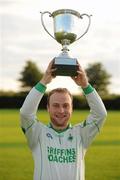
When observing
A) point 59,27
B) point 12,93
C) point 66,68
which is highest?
point 59,27

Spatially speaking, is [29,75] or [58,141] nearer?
[58,141]

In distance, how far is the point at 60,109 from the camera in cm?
408

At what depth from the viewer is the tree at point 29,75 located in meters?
52.5

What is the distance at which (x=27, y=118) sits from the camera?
404 cm

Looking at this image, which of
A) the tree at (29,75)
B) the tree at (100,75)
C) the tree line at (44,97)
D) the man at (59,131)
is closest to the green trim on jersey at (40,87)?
the man at (59,131)

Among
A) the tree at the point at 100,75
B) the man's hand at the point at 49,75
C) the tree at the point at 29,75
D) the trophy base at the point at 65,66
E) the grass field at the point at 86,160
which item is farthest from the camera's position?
the tree at the point at 100,75

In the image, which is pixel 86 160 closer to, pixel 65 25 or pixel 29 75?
pixel 65 25

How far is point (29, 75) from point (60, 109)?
5293 cm

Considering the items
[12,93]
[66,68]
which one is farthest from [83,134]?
[12,93]

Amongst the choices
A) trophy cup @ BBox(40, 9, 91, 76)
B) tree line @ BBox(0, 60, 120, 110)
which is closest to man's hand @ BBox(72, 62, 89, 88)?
trophy cup @ BBox(40, 9, 91, 76)

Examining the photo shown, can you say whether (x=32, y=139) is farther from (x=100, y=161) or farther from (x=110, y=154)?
(x=110, y=154)

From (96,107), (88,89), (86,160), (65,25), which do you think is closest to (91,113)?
(96,107)

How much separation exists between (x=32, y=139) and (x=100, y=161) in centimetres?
648

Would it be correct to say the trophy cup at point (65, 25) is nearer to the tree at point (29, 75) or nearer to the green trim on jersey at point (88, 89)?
the green trim on jersey at point (88, 89)
